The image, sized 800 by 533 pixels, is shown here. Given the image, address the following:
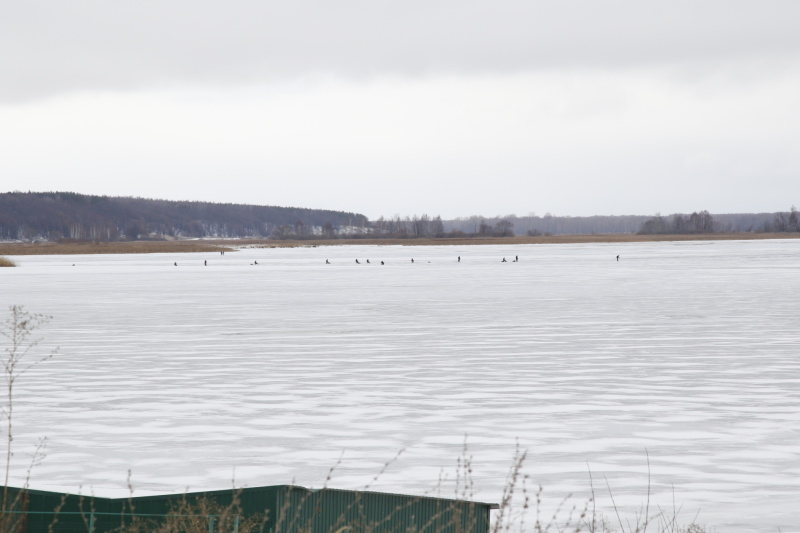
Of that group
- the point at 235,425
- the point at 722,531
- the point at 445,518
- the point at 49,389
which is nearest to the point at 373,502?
the point at 445,518

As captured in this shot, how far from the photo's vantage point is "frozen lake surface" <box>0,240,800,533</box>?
8.59 meters

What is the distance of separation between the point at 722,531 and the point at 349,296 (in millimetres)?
26999

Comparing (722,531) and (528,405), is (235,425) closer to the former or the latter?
(528,405)

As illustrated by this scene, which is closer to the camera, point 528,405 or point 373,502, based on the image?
point 373,502

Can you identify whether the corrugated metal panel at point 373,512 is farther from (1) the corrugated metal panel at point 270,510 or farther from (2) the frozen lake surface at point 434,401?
(2) the frozen lake surface at point 434,401

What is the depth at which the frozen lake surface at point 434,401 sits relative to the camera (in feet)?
28.2

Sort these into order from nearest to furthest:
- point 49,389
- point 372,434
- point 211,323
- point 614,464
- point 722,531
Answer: point 722,531, point 614,464, point 372,434, point 49,389, point 211,323

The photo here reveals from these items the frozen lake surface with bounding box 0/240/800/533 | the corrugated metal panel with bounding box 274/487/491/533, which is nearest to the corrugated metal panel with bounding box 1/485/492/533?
the corrugated metal panel with bounding box 274/487/491/533

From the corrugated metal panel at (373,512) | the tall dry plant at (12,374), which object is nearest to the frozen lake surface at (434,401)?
the tall dry plant at (12,374)

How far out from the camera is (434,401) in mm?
12602

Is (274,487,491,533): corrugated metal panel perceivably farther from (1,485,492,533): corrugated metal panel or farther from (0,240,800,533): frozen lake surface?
(0,240,800,533): frozen lake surface

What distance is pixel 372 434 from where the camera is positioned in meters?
10.5

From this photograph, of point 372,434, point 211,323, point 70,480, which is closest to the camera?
point 70,480

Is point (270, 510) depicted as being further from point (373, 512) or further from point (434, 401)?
point (434, 401)
